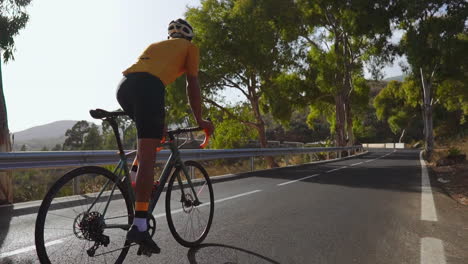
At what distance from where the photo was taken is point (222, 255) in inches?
131

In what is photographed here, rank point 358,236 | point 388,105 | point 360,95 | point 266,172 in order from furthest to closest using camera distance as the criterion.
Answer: point 388,105, point 360,95, point 266,172, point 358,236

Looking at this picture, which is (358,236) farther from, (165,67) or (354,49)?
(354,49)

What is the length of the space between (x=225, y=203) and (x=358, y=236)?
2615 mm

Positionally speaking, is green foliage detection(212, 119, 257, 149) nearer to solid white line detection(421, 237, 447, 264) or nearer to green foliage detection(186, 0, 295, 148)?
green foliage detection(186, 0, 295, 148)

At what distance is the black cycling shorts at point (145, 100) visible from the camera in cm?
288

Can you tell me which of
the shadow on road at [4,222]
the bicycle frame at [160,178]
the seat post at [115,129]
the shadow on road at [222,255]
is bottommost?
the shadow on road at [222,255]

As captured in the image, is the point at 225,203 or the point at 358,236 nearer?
the point at 358,236

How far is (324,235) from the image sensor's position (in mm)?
4109

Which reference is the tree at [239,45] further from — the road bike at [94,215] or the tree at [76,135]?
the tree at [76,135]

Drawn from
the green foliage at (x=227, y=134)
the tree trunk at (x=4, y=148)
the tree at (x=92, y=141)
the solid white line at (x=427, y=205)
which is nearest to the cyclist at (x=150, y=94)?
the solid white line at (x=427, y=205)

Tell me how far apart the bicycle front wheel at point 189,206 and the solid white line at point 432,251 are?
6.84 ft

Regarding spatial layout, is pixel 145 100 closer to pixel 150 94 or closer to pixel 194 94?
pixel 150 94

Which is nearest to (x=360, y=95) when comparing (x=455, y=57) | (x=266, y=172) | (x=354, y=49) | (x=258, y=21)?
(x=354, y=49)

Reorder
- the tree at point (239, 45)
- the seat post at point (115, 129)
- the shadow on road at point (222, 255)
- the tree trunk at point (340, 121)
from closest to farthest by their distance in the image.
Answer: the seat post at point (115, 129), the shadow on road at point (222, 255), the tree at point (239, 45), the tree trunk at point (340, 121)
